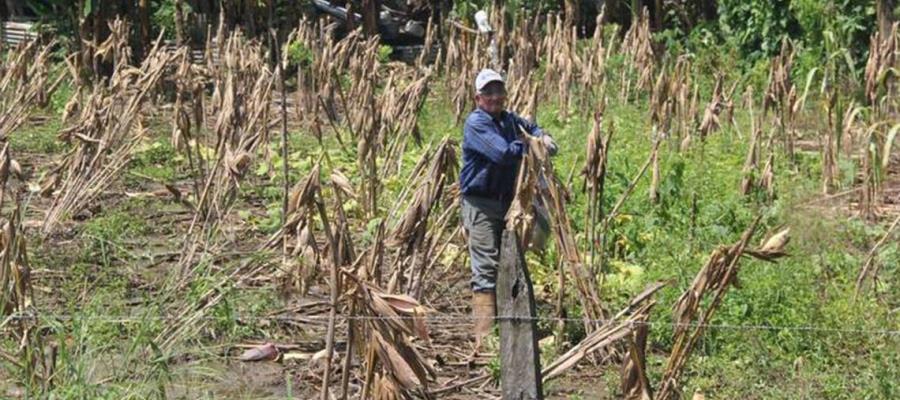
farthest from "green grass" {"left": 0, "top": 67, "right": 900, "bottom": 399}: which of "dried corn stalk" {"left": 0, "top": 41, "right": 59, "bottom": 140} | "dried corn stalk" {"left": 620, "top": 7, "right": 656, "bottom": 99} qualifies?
"dried corn stalk" {"left": 620, "top": 7, "right": 656, "bottom": 99}

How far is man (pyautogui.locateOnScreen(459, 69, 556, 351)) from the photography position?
23.0 ft

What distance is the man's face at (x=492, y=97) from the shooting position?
7.04 meters

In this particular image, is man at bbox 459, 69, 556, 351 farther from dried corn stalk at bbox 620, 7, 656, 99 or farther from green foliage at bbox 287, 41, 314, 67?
green foliage at bbox 287, 41, 314, 67

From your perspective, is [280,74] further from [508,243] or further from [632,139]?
[508,243]

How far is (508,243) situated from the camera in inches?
201

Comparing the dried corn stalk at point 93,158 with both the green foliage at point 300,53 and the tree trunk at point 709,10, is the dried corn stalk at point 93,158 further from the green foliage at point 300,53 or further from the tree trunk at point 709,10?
the tree trunk at point 709,10

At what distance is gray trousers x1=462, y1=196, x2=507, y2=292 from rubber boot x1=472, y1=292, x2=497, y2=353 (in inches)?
1.3

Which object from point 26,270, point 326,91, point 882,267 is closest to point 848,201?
point 882,267

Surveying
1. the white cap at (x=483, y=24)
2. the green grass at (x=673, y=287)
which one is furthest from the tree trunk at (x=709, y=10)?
the green grass at (x=673, y=287)

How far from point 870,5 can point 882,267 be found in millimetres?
6893

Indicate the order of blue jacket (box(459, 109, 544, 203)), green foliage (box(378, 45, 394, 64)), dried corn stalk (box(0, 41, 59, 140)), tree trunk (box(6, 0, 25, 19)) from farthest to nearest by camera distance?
tree trunk (box(6, 0, 25, 19)) → green foliage (box(378, 45, 394, 64)) → dried corn stalk (box(0, 41, 59, 140)) → blue jacket (box(459, 109, 544, 203))

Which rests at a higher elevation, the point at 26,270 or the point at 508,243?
the point at 508,243

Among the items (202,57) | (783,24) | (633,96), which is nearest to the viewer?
(633,96)

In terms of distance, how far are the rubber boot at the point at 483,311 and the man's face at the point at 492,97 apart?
88 centimetres
